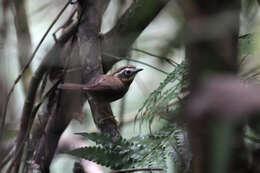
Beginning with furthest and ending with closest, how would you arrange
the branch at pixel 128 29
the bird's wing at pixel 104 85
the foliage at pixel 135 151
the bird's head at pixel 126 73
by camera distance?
1. the bird's head at pixel 126 73
2. the bird's wing at pixel 104 85
3. the branch at pixel 128 29
4. the foliage at pixel 135 151

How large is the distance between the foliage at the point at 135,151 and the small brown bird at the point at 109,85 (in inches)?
25.7

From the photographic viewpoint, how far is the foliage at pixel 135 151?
1.53m

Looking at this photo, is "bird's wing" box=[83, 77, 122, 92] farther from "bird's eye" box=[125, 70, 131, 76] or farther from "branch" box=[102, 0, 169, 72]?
"bird's eye" box=[125, 70, 131, 76]

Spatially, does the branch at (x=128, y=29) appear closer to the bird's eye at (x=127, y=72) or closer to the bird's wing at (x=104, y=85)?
the bird's wing at (x=104, y=85)

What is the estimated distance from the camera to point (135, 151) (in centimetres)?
161

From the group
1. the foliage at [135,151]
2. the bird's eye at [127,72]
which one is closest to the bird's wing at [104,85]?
the bird's eye at [127,72]

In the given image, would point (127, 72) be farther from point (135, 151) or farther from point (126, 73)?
point (135, 151)

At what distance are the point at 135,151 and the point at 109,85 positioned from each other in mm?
1051

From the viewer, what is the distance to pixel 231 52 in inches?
20.2

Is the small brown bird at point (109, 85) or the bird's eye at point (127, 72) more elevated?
the bird's eye at point (127, 72)

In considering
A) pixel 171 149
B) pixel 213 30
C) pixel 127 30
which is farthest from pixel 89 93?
pixel 213 30

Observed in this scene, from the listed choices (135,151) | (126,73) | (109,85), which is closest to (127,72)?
(126,73)

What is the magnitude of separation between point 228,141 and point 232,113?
0.25 feet

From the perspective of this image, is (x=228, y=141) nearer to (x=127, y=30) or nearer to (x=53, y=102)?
(x=127, y=30)
